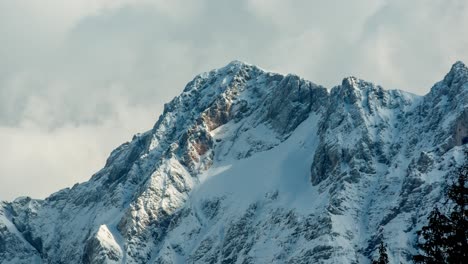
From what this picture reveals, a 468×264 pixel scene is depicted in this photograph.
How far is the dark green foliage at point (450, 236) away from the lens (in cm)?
5572

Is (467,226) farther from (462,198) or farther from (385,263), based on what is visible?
(385,263)

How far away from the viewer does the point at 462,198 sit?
57156mm

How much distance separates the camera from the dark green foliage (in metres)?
55.7

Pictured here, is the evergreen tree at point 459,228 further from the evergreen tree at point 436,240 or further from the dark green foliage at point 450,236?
the evergreen tree at point 436,240

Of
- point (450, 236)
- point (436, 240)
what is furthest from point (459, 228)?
point (436, 240)

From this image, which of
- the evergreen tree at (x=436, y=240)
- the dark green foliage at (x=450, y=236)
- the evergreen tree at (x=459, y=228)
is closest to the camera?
the evergreen tree at (x=459, y=228)

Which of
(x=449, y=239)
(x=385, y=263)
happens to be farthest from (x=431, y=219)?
(x=385, y=263)

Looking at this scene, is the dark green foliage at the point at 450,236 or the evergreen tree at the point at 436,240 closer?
the dark green foliage at the point at 450,236

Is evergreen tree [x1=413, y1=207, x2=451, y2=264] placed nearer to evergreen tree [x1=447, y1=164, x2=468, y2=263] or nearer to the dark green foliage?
the dark green foliage

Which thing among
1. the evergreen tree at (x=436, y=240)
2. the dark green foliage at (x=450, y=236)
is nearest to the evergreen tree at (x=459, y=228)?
the dark green foliage at (x=450, y=236)

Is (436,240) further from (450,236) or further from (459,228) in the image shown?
(459,228)

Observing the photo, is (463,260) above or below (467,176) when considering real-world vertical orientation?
below

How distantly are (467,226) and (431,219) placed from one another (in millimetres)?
2781

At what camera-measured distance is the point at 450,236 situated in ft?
184
